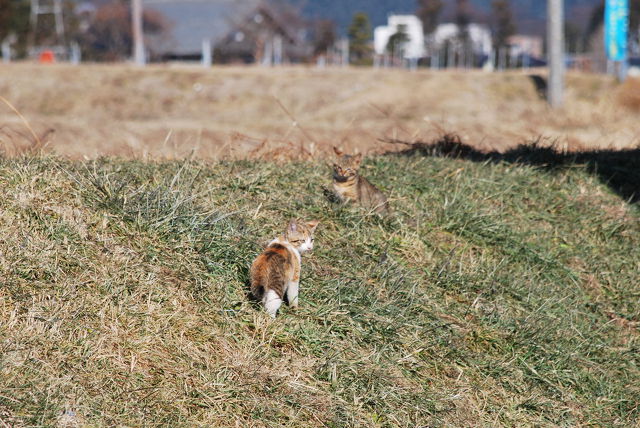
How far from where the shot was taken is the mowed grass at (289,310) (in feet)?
16.6

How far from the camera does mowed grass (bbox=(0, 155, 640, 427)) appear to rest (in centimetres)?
505

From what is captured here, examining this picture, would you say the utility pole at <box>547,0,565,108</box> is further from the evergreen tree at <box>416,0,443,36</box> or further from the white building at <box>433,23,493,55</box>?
the evergreen tree at <box>416,0,443,36</box>

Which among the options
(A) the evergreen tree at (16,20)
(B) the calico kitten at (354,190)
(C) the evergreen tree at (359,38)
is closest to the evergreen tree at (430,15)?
(C) the evergreen tree at (359,38)

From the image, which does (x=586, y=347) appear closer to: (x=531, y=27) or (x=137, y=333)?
(x=137, y=333)

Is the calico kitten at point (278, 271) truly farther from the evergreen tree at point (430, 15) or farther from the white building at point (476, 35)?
the evergreen tree at point (430, 15)

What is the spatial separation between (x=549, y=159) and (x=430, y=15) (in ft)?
208

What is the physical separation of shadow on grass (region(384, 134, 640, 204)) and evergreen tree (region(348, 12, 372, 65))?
4983 centimetres

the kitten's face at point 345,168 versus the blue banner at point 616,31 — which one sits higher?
the blue banner at point 616,31

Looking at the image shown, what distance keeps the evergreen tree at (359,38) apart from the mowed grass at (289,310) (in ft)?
173

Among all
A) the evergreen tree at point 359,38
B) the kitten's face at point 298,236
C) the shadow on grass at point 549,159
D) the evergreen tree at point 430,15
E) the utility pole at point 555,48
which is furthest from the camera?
the evergreen tree at point 430,15

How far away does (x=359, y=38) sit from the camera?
6050cm

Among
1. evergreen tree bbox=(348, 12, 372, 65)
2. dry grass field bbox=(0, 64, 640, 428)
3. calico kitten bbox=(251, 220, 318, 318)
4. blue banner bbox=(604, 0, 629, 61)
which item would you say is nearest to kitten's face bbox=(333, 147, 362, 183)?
dry grass field bbox=(0, 64, 640, 428)

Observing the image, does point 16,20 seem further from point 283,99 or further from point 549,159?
point 549,159

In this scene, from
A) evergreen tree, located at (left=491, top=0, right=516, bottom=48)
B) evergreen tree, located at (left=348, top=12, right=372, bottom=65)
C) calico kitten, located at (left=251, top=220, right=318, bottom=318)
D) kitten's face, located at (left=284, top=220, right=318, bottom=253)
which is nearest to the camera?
calico kitten, located at (left=251, top=220, right=318, bottom=318)
